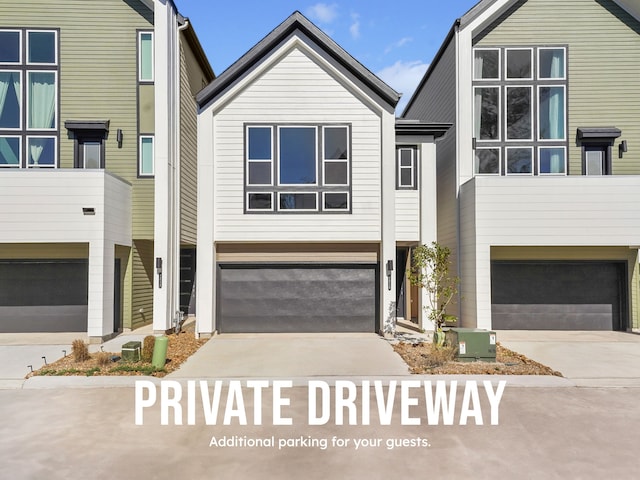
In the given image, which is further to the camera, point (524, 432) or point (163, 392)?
point (163, 392)

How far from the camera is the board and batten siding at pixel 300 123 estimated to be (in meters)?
13.9

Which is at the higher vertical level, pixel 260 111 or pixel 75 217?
pixel 260 111

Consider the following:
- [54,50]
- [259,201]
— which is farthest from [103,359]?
[54,50]

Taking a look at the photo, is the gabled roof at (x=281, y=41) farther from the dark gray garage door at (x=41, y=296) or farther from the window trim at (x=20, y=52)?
the dark gray garage door at (x=41, y=296)

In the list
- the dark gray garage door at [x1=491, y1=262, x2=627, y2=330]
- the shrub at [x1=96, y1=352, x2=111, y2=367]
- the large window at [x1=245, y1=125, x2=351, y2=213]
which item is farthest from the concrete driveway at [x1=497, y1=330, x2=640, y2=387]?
the shrub at [x1=96, y1=352, x2=111, y2=367]

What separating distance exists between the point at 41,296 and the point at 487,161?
15.9 meters

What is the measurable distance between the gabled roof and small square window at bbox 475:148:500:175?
3.82m

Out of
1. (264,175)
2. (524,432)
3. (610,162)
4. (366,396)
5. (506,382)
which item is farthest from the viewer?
(610,162)

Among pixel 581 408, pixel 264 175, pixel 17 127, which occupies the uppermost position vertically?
pixel 17 127

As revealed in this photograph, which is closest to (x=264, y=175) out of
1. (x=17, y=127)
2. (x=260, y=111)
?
(x=260, y=111)

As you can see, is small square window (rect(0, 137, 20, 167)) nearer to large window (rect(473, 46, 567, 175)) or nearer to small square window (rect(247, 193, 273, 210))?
small square window (rect(247, 193, 273, 210))

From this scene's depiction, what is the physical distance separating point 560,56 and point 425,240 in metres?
8.19

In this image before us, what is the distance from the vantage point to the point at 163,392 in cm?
805

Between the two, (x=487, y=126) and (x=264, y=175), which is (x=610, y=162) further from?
(x=264, y=175)
